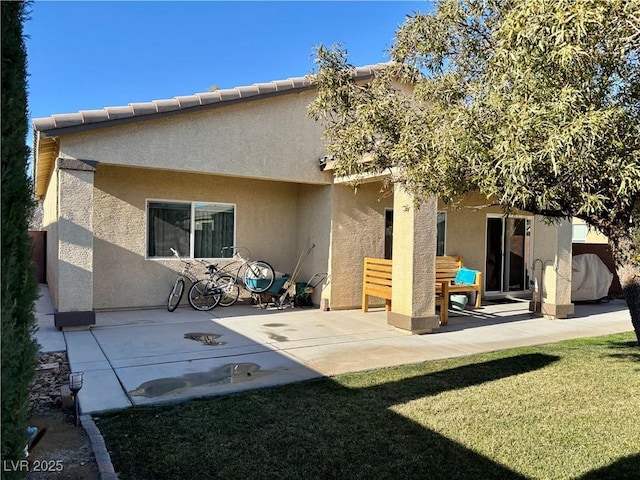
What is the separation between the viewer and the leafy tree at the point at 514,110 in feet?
10.4

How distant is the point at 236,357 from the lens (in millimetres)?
6996

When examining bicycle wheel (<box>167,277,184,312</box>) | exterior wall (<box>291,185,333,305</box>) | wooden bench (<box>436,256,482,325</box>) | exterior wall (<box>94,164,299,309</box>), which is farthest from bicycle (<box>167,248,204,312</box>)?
wooden bench (<box>436,256,482,325</box>)

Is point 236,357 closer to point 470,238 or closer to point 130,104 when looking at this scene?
point 130,104

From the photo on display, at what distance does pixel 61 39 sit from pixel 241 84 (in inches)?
149

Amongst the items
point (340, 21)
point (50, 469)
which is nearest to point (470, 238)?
point (340, 21)

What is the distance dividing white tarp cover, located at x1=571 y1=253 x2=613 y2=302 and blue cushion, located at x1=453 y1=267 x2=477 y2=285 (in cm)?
377

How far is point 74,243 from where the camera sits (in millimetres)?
8461

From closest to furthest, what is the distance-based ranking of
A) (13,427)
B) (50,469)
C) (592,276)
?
1. (13,427)
2. (50,469)
3. (592,276)

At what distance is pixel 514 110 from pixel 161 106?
7.52 meters

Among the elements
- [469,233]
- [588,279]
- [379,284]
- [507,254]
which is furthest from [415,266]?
[588,279]

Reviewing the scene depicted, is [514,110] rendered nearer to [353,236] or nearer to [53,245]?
[353,236]

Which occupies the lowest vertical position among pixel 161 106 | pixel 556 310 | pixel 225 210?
pixel 556 310

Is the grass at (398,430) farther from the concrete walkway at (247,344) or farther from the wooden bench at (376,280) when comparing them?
the wooden bench at (376,280)

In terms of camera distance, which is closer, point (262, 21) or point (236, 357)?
point (236, 357)
